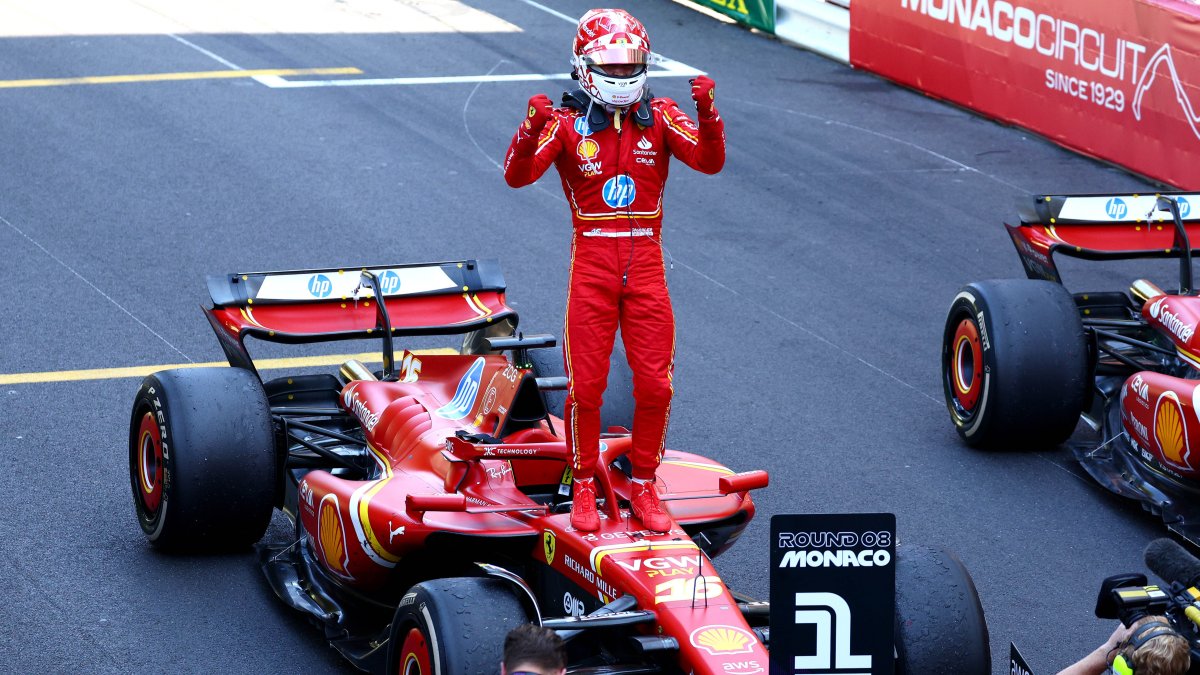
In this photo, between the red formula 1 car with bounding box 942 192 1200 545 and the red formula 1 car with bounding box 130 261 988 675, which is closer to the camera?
the red formula 1 car with bounding box 130 261 988 675

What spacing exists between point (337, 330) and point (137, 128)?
274 inches

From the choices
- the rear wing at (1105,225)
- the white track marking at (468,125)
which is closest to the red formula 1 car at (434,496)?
the rear wing at (1105,225)

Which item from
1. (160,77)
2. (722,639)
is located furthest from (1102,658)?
(160,77)

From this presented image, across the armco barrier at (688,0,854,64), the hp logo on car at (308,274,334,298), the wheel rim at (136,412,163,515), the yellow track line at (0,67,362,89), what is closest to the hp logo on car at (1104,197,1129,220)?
the hp logo on car at (308,274,334,298)

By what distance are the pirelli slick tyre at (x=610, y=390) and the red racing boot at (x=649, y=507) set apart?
1.38 m

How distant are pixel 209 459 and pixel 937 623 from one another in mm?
3232

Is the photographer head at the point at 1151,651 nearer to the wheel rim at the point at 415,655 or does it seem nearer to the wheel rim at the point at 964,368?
the wheel rim at the point at 415,655

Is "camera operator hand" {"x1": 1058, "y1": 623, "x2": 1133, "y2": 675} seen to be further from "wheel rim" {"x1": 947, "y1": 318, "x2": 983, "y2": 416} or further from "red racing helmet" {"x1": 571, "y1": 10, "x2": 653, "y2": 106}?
"wheel rim" {"x1": 947, "y1": 318, "x2": 983, "y2": 416}

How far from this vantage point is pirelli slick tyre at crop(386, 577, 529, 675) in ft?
18.5

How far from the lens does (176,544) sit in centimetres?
759

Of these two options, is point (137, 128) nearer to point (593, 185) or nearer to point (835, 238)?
point (835, 238)

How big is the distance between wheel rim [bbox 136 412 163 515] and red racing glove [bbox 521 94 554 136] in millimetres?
2364

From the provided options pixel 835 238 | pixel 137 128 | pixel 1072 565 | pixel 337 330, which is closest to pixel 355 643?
pixel 337 330

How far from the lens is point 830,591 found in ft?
16.8
